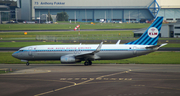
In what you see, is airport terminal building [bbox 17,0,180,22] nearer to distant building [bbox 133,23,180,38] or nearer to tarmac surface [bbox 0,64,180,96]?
distant building [bbox 133,23,180,38]

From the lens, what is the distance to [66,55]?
132ft

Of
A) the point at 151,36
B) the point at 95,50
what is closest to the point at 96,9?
the point at 151,36

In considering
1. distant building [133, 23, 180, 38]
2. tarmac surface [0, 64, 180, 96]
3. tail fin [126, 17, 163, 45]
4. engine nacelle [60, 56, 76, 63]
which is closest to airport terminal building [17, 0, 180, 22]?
distant building [133, 23, 180, 38]

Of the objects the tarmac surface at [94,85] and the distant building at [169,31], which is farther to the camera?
the distant building at [169,31]

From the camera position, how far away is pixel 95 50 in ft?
131

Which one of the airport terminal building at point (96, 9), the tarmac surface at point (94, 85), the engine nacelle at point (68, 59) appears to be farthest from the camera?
the airport terminal building at point (96, 9)

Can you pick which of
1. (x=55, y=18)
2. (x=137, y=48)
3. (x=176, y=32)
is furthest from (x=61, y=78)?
(x=55, y=18)

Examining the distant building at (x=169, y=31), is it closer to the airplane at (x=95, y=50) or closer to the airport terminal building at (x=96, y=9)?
the airplane at (x=95, y=50)

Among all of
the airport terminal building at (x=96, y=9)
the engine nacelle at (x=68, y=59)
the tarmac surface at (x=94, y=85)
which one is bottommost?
the tarmac surface at (x=94, y=85)

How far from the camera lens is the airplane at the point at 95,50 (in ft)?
130

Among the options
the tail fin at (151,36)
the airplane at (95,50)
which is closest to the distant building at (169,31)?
the tail fin at (151,36)

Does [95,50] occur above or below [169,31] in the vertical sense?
below

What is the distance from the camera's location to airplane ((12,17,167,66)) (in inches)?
1558

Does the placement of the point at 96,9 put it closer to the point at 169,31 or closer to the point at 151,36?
the point at 169,31
